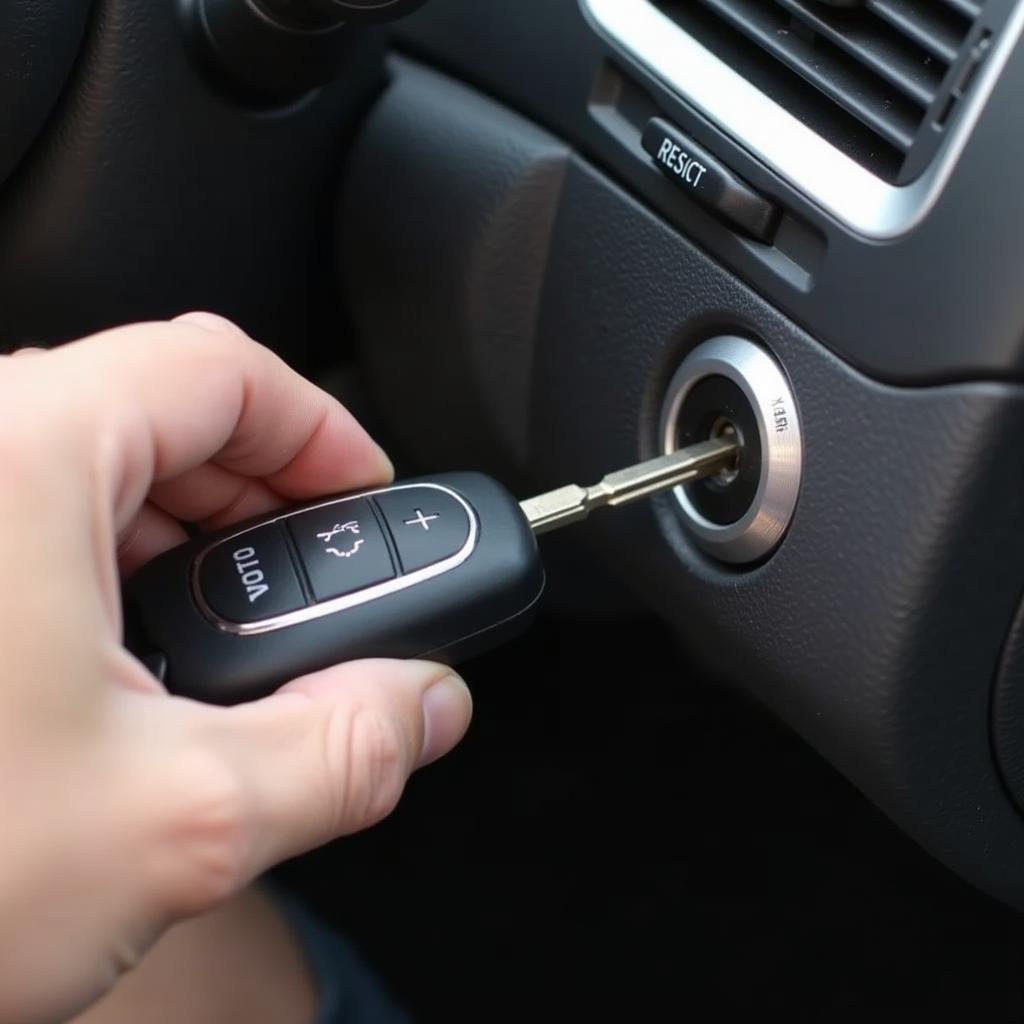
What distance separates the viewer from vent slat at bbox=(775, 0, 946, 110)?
545 mm

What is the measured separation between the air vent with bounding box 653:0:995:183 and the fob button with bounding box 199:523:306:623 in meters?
0.28

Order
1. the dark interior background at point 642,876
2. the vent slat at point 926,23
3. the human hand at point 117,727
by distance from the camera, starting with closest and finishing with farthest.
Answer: the human hand at point 117,727
the vent slat at point 926,23
the dark interior background at point 642,876

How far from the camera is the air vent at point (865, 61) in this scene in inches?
20.9

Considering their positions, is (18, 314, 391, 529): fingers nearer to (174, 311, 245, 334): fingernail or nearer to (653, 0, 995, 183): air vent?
(174, 311, 245, 334): fingernail

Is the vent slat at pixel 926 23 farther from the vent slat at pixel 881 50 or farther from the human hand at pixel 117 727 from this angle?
the human hand at pixel 117 727

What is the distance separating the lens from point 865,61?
1.84 feet

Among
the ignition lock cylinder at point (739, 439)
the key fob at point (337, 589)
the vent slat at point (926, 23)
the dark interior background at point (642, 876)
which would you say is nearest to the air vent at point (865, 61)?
the vent slat at point (926, 23)

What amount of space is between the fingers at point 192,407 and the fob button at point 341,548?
28 mm

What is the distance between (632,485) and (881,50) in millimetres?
207

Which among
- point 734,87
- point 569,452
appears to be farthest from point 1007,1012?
point 734,87

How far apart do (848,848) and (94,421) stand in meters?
0.79

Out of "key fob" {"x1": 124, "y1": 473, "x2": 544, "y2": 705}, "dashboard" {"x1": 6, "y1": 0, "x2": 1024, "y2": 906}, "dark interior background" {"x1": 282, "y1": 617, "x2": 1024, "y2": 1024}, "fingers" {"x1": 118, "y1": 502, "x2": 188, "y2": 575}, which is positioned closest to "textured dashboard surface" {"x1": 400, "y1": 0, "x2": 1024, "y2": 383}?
"dashboard" {"x1": 6, "y1": 0, "x2": 1024, "y2": 906}

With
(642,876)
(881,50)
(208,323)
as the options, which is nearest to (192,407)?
(208,323)

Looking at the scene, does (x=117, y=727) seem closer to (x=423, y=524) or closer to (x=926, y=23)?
(x=423, y=524)
